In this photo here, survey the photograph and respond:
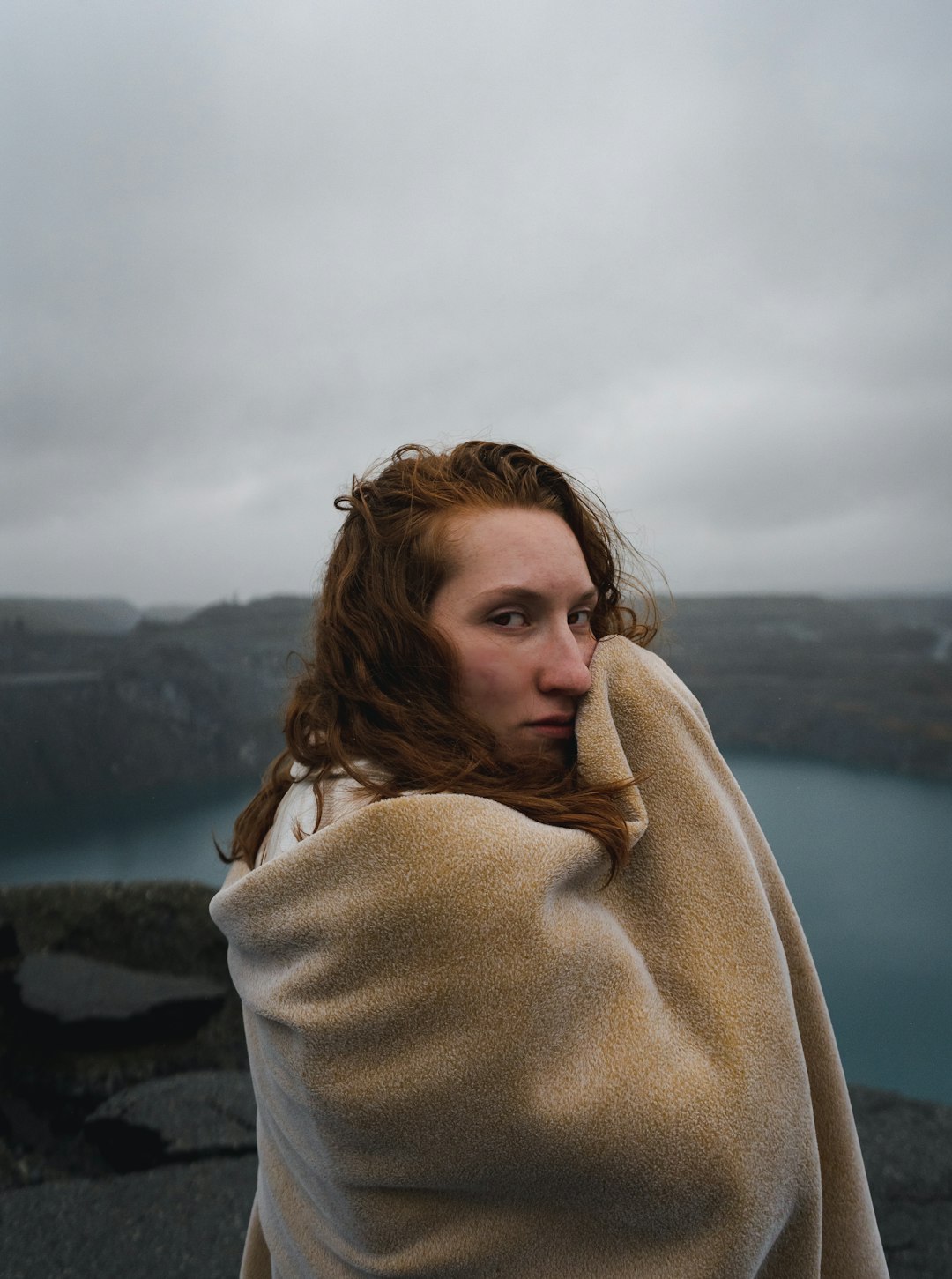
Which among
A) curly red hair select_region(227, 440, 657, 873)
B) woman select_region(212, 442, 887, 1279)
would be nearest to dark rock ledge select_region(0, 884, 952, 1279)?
woman select_region(212, 442, 887, 1279)

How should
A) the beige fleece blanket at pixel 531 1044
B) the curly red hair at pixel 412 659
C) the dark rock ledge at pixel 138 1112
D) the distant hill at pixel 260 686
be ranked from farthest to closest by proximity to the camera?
the distant hill at pixel 260 686
the dark rock ledge at pixel 138 1112
the curly red hair at pixel 412 659
the beige fleece blanket at pixel 531 1044

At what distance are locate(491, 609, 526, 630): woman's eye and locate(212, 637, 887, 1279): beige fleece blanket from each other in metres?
0.18

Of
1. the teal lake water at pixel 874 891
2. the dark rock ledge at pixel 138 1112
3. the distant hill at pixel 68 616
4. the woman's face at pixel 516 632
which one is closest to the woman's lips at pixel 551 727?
the woman's face at pixel 516 632

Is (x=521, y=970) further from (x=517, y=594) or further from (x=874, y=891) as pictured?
(x=874, y=891)

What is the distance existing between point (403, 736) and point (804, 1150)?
53 centimetres

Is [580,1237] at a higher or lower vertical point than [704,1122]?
lower

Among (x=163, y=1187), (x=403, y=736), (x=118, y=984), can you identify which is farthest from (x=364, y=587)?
(x=118, y=984)

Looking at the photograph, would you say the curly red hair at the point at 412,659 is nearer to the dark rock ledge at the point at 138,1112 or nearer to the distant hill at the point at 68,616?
the dark rock ledge at the point at 138,1112

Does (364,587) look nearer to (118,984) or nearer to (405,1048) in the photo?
(405,1048)

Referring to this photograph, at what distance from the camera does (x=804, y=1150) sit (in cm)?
82

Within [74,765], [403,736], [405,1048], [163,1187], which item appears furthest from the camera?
[74,765]

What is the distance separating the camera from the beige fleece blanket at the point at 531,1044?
28.4 inches

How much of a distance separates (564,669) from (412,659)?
168 mm

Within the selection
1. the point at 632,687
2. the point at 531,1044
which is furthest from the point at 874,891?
the point at 531,1044
